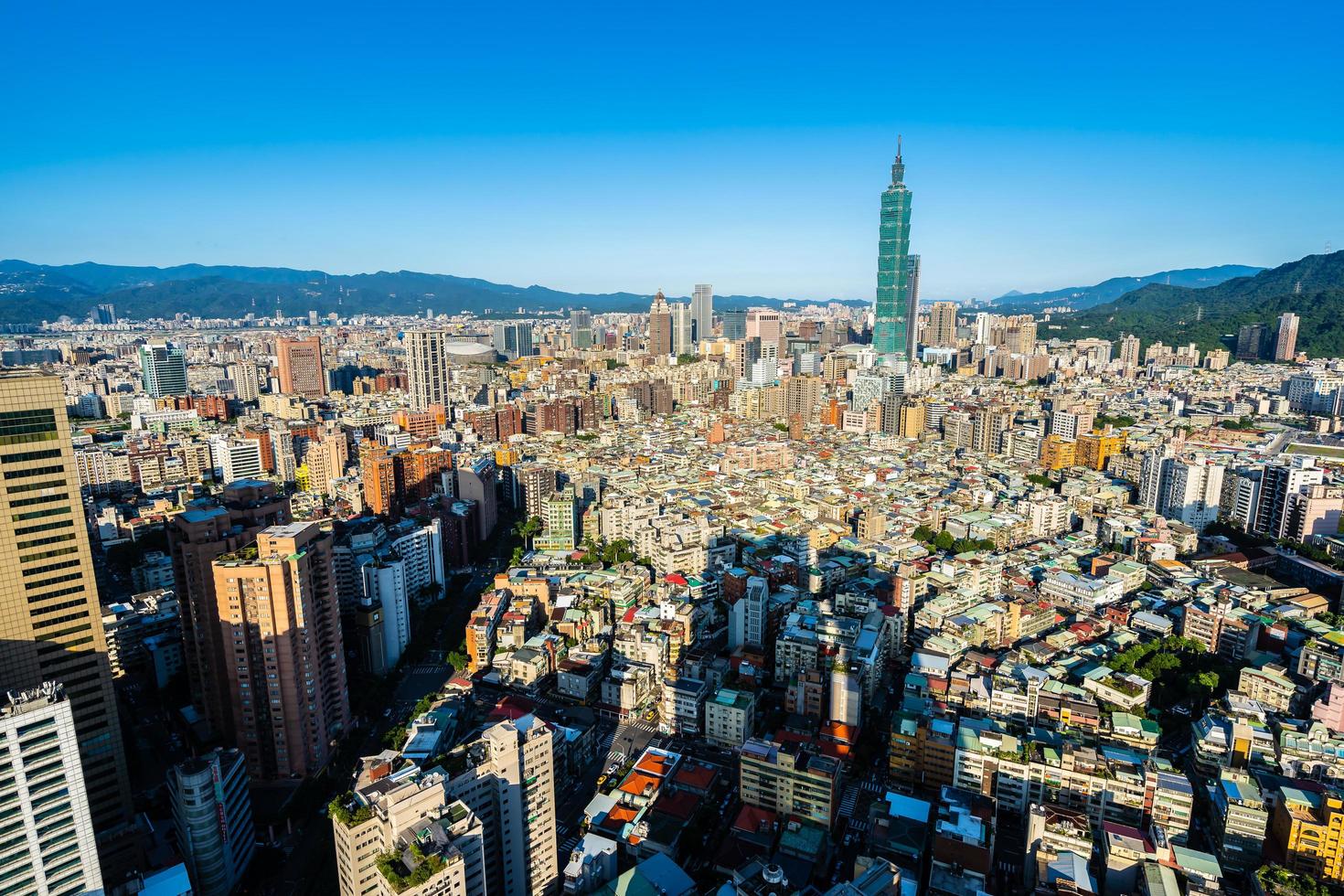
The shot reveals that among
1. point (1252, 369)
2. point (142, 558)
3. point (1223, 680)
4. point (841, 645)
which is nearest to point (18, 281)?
point (142, 558)

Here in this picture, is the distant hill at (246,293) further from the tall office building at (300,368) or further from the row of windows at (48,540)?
the row of windows at (48,540)

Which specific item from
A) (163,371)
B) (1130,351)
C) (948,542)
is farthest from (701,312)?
(948,542)

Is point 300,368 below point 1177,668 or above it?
above

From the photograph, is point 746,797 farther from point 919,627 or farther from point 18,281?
point 18,281

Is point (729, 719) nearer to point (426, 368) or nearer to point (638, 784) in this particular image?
point (638, 784)

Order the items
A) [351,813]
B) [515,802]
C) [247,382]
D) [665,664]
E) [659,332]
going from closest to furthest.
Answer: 1. [351,813]
2. [515,802]
3. [665,664]
4. [247,382]
5. [659,332]

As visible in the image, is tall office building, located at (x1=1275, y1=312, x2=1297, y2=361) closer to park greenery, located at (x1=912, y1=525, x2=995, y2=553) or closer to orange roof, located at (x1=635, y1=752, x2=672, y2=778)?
park greenery, located at (x1=912, y1=525, x2=995, y2=553)

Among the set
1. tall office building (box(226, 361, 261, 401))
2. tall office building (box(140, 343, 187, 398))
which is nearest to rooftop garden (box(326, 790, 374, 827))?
tall office building (box(226, 361, 261, 401))
